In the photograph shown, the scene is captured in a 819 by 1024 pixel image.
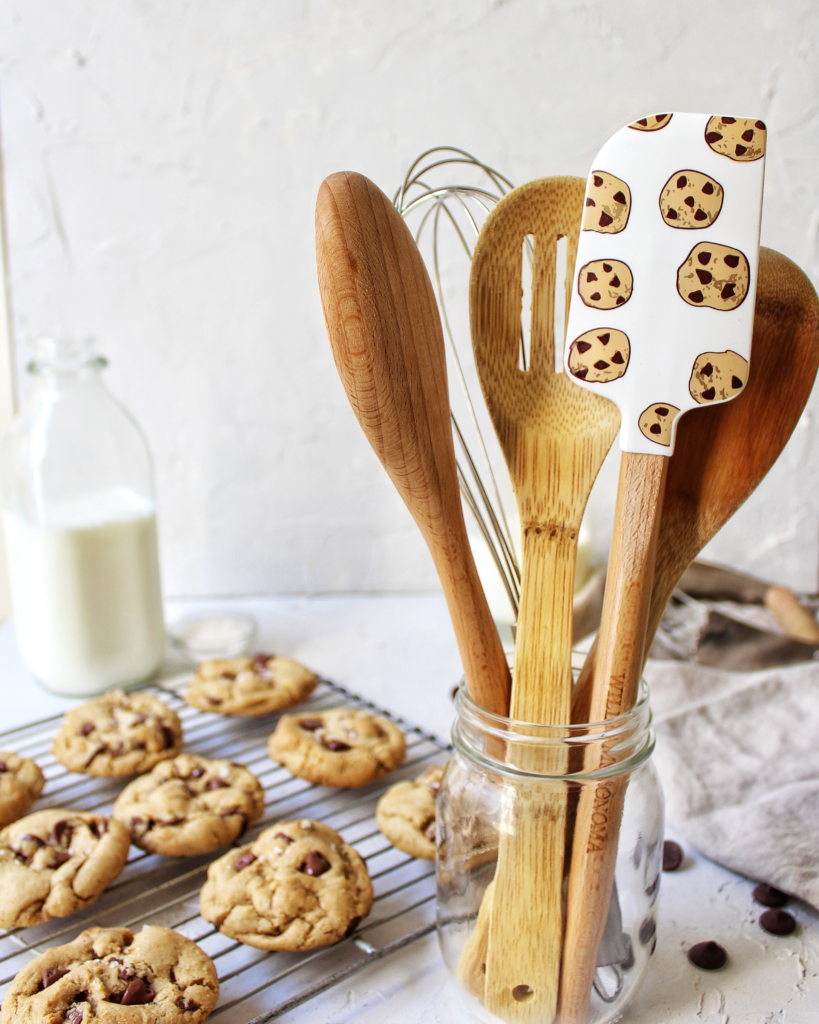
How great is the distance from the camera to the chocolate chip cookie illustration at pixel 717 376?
418 millimetres

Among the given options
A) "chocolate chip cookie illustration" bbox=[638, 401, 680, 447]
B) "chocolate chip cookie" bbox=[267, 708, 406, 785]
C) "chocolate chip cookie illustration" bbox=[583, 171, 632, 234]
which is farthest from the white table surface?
"chocolate chip cookie illustration" bbox=[583, 171, 632, 234]

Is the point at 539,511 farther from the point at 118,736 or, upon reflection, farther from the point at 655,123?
the point at 118,736

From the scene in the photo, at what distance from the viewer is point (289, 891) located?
582 millimetres

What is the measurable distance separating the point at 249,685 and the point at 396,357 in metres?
Result: 0.54

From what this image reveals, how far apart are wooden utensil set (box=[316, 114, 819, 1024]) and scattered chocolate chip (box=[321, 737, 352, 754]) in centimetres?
27

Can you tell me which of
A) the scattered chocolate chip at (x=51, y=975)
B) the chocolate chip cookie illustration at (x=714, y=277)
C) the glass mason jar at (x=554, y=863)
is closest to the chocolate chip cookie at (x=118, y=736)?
the scattered chocolate chip at (x=51, y=975)

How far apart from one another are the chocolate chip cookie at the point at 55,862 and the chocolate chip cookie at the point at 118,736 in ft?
0.28

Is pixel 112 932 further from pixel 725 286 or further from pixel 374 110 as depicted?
pixel 374 110

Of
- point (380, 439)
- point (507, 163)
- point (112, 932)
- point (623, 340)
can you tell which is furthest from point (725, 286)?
point (507, 163)

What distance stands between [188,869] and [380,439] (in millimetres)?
424

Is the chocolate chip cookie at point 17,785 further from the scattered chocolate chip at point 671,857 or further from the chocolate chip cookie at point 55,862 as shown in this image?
the scattered chocolate chip at point 671,857

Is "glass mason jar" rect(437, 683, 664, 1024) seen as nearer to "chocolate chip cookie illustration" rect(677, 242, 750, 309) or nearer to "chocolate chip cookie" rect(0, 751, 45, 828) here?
"chocolate chip cookie illustration" rect(677, 242, 750, 309)

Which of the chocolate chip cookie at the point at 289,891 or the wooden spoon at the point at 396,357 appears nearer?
the wooden spoon at the point at 396,357

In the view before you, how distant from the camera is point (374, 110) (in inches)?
41.6
